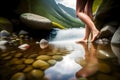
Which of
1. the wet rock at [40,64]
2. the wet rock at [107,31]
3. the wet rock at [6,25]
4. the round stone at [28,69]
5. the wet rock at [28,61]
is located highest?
the wet rock at [6,25]

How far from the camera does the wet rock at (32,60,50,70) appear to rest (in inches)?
61.8

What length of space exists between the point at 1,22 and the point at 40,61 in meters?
2.67

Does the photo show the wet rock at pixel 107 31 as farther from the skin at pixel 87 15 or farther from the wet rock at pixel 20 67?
the wet rock at pixel 20 67

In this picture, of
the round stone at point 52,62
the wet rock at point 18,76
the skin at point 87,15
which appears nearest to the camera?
the wet rock at point 18,76

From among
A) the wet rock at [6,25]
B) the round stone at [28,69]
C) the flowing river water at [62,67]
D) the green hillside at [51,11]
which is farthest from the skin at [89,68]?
the green hillside at [51,11]

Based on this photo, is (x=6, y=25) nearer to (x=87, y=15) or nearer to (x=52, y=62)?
(x=87, y=15)

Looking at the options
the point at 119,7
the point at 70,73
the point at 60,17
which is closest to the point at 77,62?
the point at 70,73

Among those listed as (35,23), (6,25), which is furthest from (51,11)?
(6,25)

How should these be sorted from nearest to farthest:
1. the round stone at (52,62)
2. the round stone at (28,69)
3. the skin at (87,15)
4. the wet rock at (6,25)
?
the round stone at (28,69)
the round stone at (52,62)
the skin at (87,15)
the wet rock at (6,25)

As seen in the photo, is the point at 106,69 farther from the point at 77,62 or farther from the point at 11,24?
the point at 11,24

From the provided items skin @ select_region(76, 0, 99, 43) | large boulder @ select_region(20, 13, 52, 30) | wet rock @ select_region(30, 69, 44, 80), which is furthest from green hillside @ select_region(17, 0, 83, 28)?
wet rock @ select_region(30, 69, 44, 80)

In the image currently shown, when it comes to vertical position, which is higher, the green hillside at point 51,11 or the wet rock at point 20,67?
the green hillside at point 51,11

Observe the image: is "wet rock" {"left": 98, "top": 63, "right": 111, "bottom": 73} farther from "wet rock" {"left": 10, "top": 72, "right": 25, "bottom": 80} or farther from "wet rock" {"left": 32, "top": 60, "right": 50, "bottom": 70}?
"wet rock" {"left": 10, "top": 72, "right": 25, "bottom": 80}

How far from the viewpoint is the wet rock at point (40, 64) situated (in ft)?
5.15
